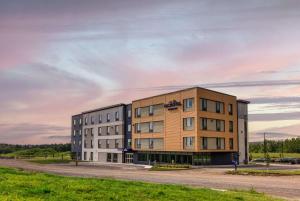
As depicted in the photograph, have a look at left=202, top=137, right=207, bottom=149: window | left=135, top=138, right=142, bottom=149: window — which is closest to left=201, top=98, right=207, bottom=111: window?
left=202, top=137, right=207, bottom=149: window

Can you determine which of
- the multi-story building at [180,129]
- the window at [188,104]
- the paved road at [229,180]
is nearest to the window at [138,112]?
the multi-story building at [180,129]

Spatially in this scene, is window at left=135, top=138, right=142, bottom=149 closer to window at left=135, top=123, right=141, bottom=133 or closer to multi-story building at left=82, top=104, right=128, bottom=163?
window at left=135, top=123, right=141, bottom=133

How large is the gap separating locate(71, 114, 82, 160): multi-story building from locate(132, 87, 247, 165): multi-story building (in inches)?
1437

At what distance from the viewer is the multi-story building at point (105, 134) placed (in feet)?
327

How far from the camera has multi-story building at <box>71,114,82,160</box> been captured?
406 feet

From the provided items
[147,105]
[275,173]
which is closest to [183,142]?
[147,105]

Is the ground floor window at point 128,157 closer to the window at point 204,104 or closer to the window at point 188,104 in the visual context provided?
the window at point 188,104

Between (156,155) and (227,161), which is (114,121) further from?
(227,161)

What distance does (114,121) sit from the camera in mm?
103312

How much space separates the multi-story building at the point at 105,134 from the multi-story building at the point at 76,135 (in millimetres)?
3464

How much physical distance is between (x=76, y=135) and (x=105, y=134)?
21792 millimetres

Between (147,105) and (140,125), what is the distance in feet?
17.8

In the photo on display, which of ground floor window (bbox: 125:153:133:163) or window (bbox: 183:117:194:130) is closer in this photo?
window (bbox: 183:117:194:130)

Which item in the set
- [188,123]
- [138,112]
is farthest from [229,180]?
[138,112]
